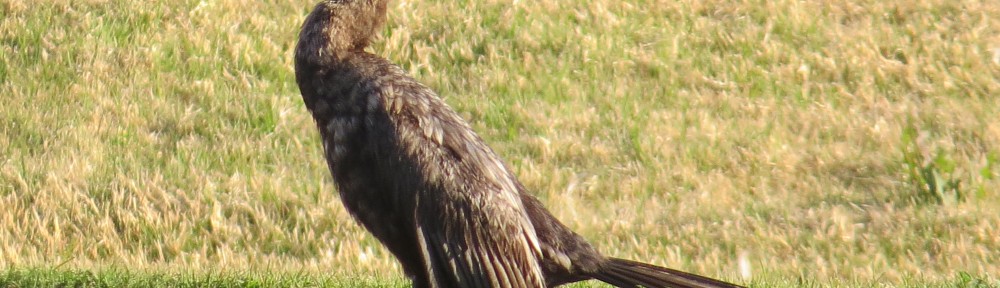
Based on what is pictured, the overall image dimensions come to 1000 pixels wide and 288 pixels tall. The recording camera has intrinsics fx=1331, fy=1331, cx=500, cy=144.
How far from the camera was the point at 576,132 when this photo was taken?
9.10m

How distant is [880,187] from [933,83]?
1.70 metres

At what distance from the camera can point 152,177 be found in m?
8.21

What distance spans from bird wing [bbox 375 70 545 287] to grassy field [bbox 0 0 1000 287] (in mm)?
1335

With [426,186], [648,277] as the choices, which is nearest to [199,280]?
[426,186]

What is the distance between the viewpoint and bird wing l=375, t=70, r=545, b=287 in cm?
488

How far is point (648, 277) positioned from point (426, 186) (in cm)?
97

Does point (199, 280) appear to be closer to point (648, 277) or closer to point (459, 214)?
point (459, 214)

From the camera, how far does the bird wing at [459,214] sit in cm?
488

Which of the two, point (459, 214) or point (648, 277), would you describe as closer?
point (459, 214)

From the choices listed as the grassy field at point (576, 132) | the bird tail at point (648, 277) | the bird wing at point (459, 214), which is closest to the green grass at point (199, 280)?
the grassy field at point (576, 132)

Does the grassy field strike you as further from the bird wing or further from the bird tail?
the bird wing

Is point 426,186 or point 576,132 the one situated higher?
point 426,186

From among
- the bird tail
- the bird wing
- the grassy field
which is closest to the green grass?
the grassy field

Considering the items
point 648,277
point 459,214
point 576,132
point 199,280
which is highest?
point 459,214
